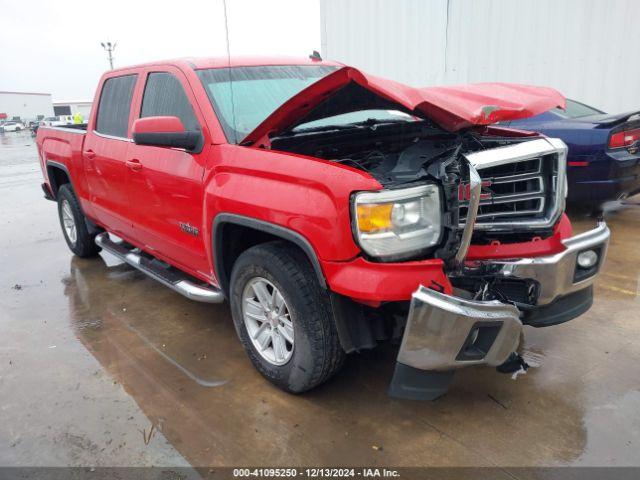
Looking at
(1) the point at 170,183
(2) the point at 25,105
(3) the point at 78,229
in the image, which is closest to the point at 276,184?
(1) the point at 170,183

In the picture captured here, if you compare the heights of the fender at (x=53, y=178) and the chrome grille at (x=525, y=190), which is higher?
the chrome grille at (x=525, y=190)

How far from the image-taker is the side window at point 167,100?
3.39m

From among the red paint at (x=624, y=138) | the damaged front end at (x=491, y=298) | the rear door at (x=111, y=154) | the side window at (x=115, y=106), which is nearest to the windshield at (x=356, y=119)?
the damaged front end at (x=491, y=298)

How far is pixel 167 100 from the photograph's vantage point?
363 centimetres

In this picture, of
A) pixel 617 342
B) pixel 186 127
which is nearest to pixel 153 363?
pixel 186 127

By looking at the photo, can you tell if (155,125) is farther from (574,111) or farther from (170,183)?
(574,111)

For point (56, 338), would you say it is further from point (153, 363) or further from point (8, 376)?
point (153, 363)

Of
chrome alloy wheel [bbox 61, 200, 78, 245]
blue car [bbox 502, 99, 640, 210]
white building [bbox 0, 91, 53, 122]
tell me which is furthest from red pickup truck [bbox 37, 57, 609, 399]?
white building [bbox 0, 91, 53, 122]

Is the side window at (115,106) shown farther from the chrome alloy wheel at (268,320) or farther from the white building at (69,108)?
the white building at (69,108)

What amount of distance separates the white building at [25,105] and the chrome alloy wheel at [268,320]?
7916 centimetres

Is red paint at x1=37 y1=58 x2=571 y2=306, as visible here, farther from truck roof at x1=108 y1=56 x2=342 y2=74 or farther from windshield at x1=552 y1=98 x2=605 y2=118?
windshield at x1=552 y1=98 x2=605 y2=118

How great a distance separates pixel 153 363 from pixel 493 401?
2.17 meters

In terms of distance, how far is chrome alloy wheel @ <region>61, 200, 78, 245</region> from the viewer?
5.62m

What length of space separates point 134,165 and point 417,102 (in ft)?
7.66
